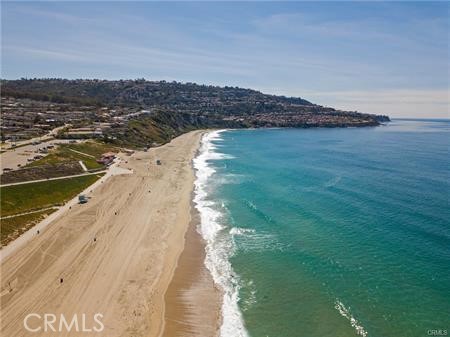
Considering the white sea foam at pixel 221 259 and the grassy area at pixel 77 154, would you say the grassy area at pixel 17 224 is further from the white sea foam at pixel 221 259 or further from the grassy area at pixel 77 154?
the grassy area at pixel 77 154

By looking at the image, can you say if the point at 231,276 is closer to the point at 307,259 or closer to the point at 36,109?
the point at 307,259

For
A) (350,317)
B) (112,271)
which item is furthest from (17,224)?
(350,317)

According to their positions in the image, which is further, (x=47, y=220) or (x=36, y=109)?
(x=36, y=109)

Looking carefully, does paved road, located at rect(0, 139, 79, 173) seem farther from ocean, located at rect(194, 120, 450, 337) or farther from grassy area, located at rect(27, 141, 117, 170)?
ocean, located at rect(194, 120, 450, 337)

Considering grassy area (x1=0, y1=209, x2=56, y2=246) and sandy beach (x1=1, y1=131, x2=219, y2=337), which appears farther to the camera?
grassy area (x1=0, y1=209, x2=56, y2=246)

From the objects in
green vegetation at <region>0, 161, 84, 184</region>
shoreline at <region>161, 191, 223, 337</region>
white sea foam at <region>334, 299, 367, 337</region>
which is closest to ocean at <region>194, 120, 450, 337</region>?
white sea foam at <region>334, 299, 367, 337</region>

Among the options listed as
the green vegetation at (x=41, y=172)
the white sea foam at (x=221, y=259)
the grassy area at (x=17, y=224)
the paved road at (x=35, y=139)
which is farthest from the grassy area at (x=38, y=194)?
the paved road at (x=35, y=139)

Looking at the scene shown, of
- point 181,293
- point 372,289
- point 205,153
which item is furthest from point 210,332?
point 205,153
